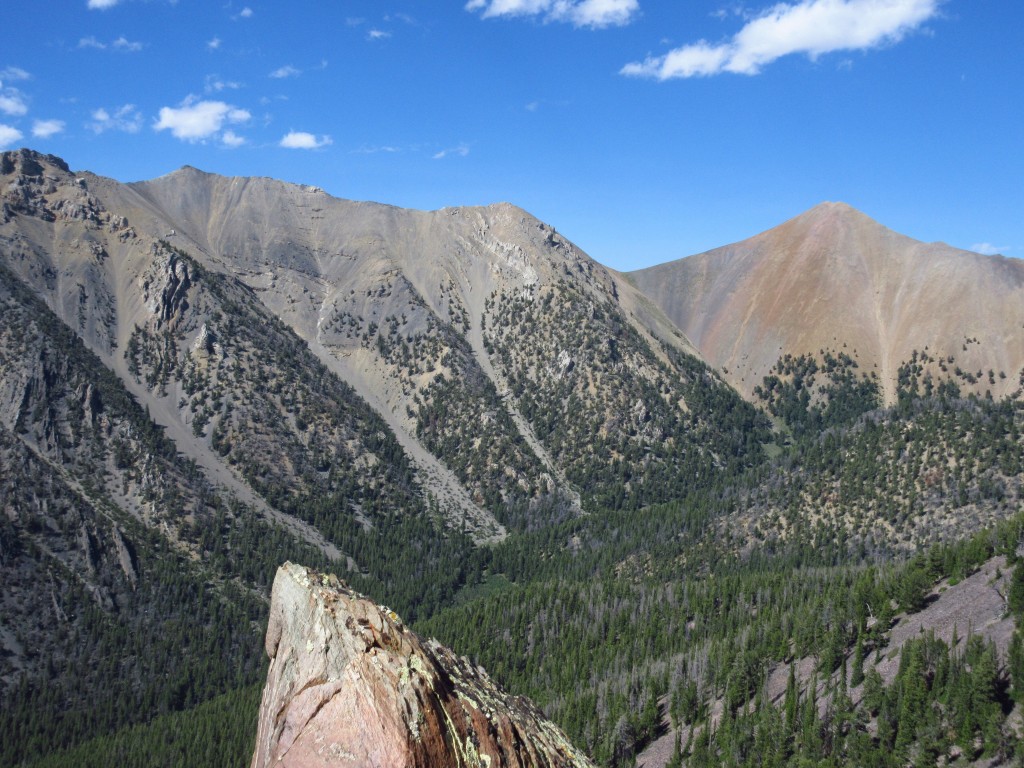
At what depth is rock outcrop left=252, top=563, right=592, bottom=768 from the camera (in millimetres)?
20188

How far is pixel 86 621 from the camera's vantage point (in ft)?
585

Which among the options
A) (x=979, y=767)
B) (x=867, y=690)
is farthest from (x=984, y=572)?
(x=979, y=767)

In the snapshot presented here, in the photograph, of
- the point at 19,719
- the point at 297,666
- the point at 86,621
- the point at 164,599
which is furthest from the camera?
the point at 164,599

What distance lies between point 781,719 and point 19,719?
13603cm

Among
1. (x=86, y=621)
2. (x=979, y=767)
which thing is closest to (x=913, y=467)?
(x=979, y=767)

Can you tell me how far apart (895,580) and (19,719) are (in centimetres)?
15247

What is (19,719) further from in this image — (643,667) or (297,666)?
(297,666)

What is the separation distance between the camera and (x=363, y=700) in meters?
20.6

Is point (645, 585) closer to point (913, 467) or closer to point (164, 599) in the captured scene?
point (913, 467)

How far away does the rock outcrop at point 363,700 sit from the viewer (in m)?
20.2

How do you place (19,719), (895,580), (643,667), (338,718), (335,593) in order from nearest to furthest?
(338,718) → (335,593) → (895,580) → (643,667) → (19,719)

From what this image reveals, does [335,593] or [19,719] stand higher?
[335,593]

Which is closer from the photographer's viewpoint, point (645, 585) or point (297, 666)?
point (297, 666)

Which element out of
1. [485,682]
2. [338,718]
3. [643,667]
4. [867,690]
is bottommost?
[643,667]
